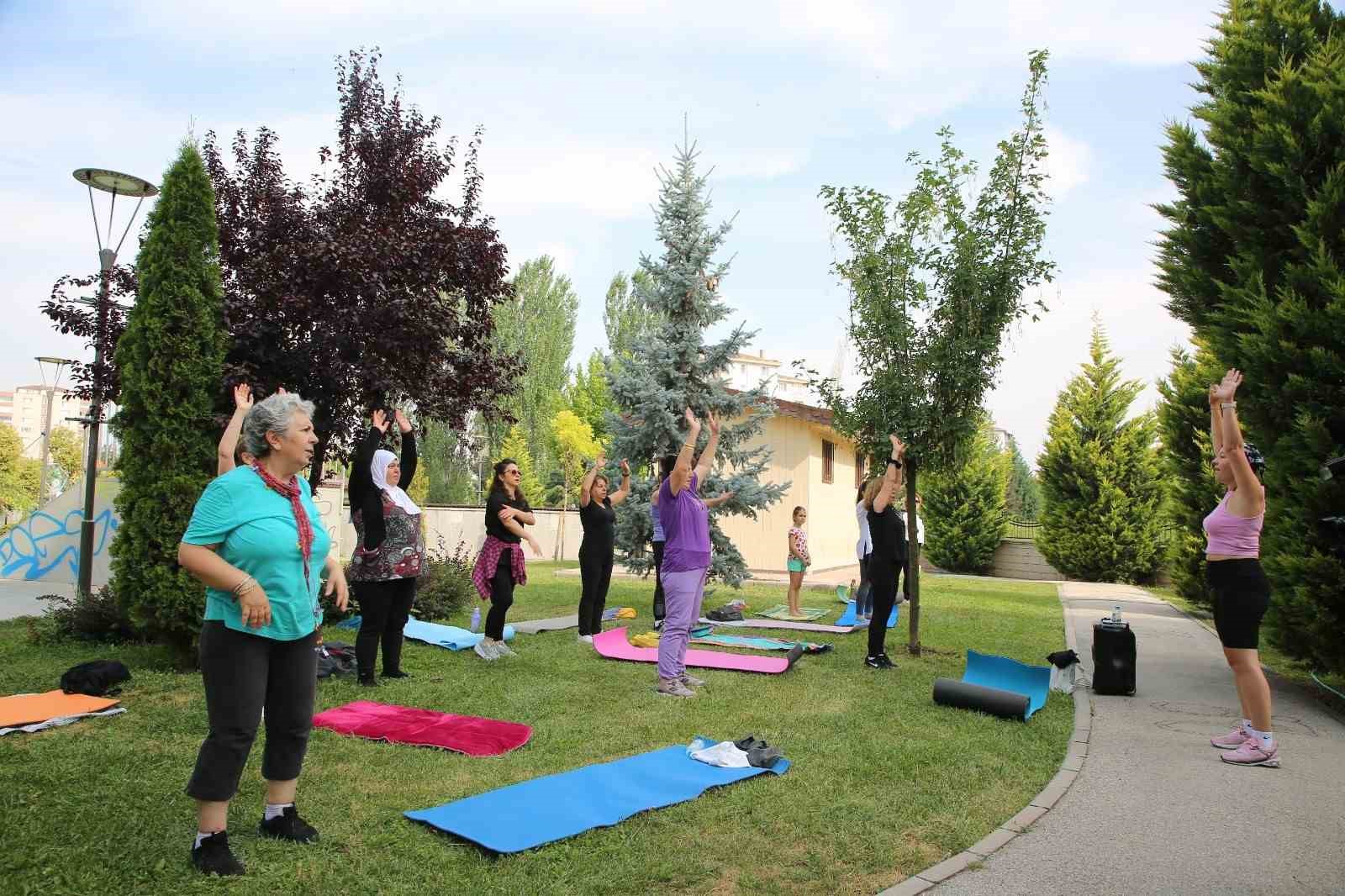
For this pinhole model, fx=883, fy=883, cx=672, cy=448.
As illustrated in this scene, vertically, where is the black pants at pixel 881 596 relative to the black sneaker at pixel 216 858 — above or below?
above

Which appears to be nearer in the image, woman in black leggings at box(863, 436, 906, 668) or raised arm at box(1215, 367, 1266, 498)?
raised arm at box(1215, 367, 1266, 498)

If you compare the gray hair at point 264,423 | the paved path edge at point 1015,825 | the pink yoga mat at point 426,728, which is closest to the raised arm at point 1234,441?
the paved path edge at point 1015,825

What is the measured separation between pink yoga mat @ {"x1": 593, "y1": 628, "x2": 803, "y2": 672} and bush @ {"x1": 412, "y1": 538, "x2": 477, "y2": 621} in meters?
2.90

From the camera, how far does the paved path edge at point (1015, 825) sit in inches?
146

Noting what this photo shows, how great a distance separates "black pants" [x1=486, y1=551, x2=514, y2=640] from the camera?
840 centimetres

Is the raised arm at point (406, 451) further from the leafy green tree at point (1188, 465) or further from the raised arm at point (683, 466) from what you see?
the leafy green tree at point (1188, 465)

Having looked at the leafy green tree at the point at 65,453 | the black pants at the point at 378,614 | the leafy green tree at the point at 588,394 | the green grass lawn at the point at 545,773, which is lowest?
the green grass lawn at the point at 545,773

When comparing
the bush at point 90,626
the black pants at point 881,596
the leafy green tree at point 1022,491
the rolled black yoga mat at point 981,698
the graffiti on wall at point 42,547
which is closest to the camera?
the rolled black yoga mat at point 981,698

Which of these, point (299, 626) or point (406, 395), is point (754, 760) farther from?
point (406, 395)

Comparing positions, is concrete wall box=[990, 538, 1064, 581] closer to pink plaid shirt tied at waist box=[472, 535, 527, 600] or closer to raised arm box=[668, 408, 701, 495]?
pink plaid shirt tied at waist box=[472, 535, 527, 600]

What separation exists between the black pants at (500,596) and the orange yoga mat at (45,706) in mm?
3203

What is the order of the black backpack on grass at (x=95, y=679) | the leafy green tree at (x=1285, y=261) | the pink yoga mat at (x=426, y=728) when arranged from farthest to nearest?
the leafy green tree at (x=1285, y=261) < the black backpack on grass at (x=95, y=679) < the pink yoga mat at (x=426, y=728)

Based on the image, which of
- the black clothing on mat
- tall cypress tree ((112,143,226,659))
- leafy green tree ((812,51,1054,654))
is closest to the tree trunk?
leafy green tree ((812,51,1054,654))

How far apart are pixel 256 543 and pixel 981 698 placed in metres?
5.34
